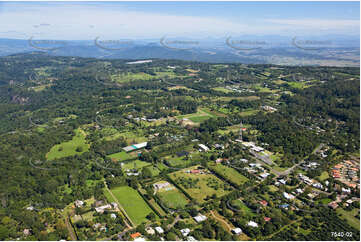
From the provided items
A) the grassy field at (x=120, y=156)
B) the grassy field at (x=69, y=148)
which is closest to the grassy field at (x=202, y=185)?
the grassy field at (x=120, y=156)

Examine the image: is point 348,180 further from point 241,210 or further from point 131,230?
point 131,230

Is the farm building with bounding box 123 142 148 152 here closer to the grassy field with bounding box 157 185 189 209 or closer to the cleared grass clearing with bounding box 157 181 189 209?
the cleared grass clearing with bounding box 157 181 189 209

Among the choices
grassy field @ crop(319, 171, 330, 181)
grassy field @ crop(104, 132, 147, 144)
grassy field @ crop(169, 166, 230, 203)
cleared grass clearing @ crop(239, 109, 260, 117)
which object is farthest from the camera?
cleared grass clearing @ crop(239, 109, 260, 117)

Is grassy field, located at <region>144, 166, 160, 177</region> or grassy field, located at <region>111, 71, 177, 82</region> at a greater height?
grassy field, located at <region>111, 71, 177, 82</region>

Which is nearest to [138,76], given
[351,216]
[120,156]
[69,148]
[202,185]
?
[69,148]

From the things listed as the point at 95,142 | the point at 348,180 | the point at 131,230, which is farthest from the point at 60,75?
the point at 348,180

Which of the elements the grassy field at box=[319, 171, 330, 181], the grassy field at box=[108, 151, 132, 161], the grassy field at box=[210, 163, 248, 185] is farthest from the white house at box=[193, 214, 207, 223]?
the grassy field at box=[319, 171, 330, 181]
